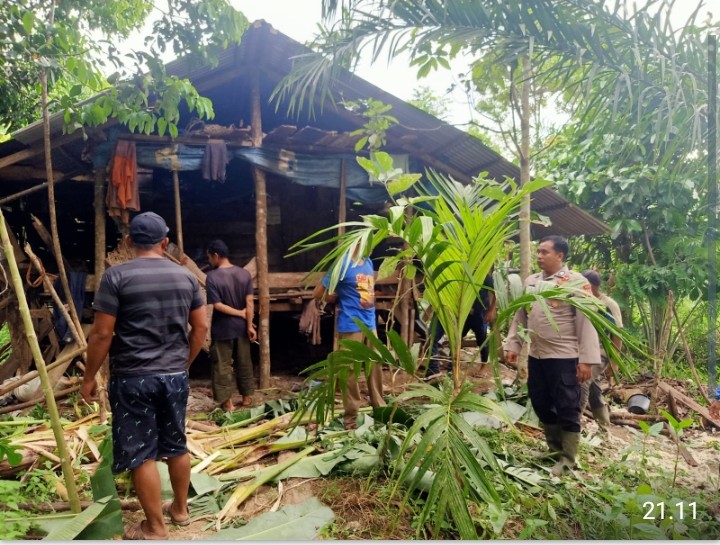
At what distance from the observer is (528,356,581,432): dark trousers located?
308 cm

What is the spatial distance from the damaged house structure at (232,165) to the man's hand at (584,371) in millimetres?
2820

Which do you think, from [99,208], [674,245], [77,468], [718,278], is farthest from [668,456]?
[99,208]

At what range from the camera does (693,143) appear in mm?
2695

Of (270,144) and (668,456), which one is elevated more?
(270,144)

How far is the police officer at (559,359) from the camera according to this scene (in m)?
3.04

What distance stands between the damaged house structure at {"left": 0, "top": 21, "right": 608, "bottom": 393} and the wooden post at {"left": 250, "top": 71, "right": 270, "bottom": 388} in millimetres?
10

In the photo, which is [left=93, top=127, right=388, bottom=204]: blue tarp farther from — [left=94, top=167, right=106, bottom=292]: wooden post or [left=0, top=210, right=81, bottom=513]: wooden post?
[left=0, top=210, right=81, bottom=513]: wooden post

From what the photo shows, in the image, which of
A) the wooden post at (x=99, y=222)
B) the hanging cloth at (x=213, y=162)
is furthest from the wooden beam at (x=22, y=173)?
the hanging cloth at (x=213, y=162)

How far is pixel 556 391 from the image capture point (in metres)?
3.12

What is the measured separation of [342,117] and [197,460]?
13.1ft

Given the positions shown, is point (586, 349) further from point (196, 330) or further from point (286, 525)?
point (196, 330)

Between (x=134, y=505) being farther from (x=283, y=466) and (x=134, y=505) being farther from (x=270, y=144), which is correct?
(x=270, y=144)

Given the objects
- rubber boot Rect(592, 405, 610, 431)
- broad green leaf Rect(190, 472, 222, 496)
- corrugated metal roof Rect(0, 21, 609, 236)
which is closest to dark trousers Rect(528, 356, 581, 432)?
rubber boot Rect(592, 405, 610, 431)

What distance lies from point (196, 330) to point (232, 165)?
3760mm
